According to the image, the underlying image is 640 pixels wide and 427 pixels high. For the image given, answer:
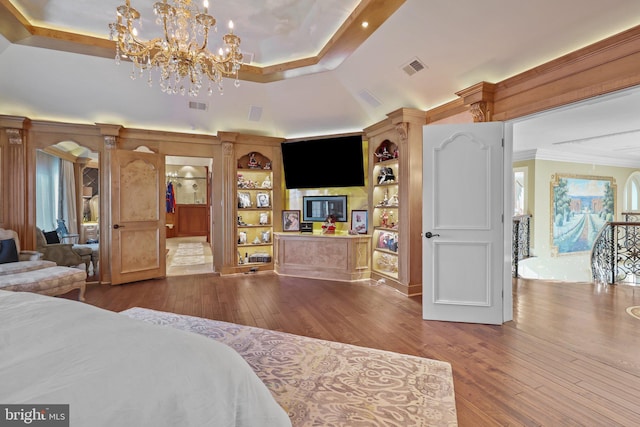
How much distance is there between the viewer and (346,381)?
217cm

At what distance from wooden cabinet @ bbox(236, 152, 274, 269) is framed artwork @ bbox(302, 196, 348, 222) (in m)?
0.69

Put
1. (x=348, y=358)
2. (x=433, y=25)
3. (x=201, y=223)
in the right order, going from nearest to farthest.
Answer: (x=348, y=358) → (x=433, y=25) → (x=201, y=223)

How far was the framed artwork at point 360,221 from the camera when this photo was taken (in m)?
5.47

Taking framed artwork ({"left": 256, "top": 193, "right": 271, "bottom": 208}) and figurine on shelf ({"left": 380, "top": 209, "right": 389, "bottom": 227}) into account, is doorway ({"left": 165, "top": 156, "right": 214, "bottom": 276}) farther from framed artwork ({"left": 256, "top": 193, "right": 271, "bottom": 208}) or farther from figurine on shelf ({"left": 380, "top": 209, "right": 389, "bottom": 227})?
figurine on shelf ({"left": 380, "top": 209, "right": 389, "bottom": 227})

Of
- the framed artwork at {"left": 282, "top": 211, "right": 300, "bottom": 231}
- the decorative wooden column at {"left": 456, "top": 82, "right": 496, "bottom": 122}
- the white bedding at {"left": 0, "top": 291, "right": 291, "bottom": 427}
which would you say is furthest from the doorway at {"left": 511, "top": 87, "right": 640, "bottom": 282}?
the white bedding at {"left": 0, "top": 291, "right": 291, "bottom": 427}

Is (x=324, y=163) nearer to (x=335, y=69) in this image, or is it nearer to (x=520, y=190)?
(x=335, y=69)

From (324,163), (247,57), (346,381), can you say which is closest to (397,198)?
(324,163)

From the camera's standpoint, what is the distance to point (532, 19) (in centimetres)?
264

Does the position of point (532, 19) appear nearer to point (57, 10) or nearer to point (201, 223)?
point (57, 10)

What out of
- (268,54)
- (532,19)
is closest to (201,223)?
(268,54)

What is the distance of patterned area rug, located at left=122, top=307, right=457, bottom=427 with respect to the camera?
1823 millimetres

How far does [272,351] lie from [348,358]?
0.63 metres

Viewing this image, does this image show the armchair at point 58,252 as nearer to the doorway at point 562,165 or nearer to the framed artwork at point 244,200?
the framed artwork at point 244,200

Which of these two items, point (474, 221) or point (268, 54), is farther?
point (268, 54)
